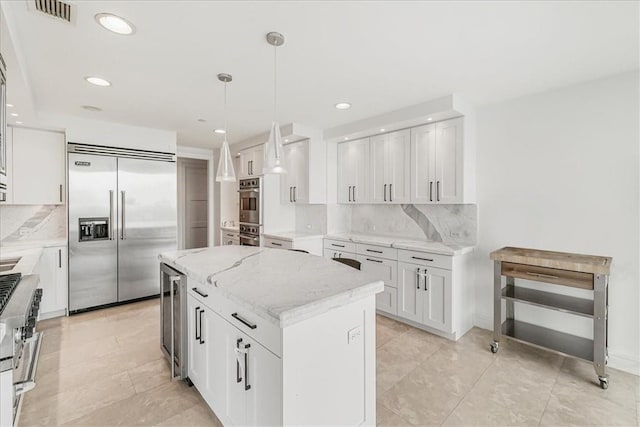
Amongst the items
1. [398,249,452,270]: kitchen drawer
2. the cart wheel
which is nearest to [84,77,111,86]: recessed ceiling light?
[398,249,452,270]: kitchen drawer

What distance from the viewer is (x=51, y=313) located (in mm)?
3590

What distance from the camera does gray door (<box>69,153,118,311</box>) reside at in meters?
3.67

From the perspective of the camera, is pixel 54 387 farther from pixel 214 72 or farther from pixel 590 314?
pixel 590 314

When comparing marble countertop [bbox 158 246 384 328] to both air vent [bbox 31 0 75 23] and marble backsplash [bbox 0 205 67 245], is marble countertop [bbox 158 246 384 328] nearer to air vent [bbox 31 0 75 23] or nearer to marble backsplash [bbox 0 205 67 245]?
air vent [bbox 31 0 75 23]

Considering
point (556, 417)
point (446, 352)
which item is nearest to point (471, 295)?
point (446, 352)

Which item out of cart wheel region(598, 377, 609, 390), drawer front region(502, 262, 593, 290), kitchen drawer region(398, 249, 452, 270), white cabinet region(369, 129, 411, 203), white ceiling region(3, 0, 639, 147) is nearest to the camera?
white ceiling region(3, 0, 639, 147)

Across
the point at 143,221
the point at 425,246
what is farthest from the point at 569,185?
the point at 143,221

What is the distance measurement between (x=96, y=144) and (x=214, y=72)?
2.41 meters

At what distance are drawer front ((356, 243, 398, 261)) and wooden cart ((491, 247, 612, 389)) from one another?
1016mm

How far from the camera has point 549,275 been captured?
256cm

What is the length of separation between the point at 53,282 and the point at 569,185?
221 inches

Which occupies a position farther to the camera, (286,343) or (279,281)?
(279,281)

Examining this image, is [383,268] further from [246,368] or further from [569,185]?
[246,368]

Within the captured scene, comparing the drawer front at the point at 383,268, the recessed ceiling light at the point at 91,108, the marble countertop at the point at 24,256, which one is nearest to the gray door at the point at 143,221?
the recessed ceiling light at the point at 91,108
